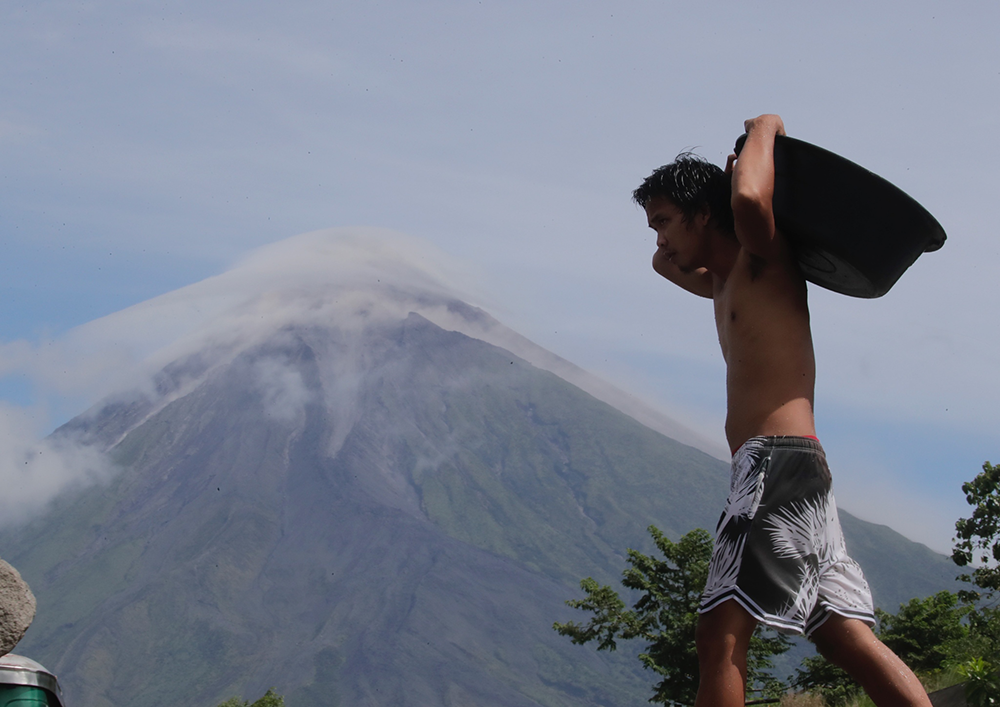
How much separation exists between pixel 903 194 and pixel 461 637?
178135mm

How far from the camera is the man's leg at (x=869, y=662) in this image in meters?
2.41

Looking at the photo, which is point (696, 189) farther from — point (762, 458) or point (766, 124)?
point (762, 458)

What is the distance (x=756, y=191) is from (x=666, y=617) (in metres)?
20.8

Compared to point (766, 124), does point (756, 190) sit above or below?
below

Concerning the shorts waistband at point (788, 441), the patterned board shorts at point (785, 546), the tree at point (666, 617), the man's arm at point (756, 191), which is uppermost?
the man's arm at point (756, 191)

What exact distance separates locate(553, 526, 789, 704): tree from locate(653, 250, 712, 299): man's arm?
1906 cm

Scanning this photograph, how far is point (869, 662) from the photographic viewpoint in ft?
8.11

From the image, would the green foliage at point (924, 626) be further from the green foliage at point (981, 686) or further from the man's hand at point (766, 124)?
the man's hand at point (766, 124)

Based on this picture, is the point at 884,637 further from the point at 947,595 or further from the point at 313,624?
the point at 313,624

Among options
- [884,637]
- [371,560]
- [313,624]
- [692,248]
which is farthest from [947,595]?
[371,560]

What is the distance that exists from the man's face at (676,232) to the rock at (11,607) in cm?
229

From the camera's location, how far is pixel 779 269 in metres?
2.83

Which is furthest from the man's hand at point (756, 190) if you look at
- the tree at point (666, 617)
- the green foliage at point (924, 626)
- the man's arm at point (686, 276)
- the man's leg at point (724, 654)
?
the tree at point (666, 617)

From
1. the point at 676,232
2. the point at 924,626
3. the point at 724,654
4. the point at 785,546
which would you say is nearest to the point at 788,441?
the point at 785,546
